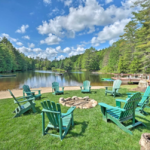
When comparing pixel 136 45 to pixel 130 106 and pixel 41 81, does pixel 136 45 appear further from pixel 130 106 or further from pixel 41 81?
pixel 130 106

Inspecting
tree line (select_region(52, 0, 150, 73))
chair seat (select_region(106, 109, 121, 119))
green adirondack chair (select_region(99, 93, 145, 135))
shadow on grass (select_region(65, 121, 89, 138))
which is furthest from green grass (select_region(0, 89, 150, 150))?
tree line (select_region(52, 0, 150, 73))

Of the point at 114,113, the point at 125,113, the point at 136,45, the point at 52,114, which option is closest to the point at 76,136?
the point at 52,114

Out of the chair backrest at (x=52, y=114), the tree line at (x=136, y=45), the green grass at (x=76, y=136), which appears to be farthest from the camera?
the tree line at (x=136, y=45)

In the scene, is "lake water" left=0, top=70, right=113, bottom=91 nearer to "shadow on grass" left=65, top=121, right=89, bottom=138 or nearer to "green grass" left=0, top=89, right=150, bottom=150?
"green grass" left=0, top=89, right=150, bottom=150

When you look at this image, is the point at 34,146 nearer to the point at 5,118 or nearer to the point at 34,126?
the point at 34,126

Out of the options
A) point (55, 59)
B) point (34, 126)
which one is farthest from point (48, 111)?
point (55, 59)

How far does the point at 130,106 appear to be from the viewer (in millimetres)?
2744

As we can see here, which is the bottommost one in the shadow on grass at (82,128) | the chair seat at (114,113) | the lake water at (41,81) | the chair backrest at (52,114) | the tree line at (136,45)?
the lake water at (41,81)

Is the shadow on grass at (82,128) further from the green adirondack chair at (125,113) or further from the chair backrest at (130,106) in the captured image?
the chair backrest at (130,106)

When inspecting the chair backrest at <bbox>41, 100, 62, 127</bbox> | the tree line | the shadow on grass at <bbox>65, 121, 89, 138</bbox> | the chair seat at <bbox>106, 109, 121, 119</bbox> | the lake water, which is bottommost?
the lake water

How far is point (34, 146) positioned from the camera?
2316 mm

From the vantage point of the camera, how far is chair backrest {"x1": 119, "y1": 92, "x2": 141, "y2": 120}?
8.55ft

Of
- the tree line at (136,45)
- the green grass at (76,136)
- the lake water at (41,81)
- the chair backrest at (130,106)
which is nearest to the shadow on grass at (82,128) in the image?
the green grass at (76,136)

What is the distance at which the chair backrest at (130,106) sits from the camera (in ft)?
8.55
